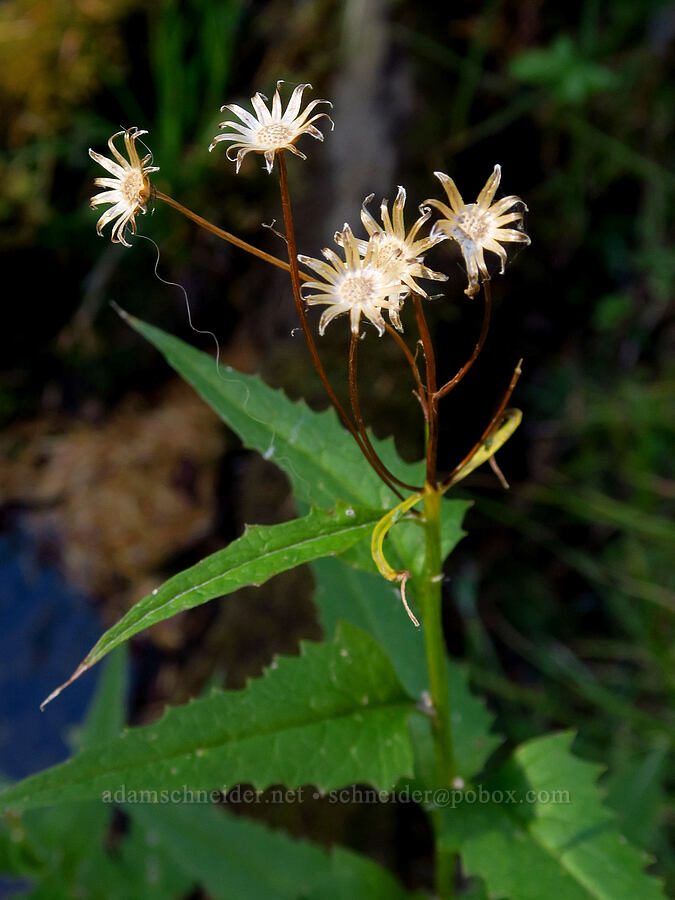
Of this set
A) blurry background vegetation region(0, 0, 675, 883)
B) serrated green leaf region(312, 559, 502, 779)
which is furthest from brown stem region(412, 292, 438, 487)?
blurry background vegetation region(0, 0, 675, 883)

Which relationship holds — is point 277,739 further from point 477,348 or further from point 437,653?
point 477,348

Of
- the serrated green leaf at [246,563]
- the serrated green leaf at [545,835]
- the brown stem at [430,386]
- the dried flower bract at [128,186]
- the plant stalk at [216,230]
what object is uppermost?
the dried flower bract at [128,186]

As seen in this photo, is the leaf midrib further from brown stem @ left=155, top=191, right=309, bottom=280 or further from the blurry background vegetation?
the blurry background vegetation

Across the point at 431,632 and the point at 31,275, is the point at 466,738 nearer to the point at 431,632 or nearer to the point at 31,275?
the point at 431,632

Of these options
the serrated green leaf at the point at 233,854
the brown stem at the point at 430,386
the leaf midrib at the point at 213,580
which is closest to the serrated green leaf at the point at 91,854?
the serrated green leaf at the point at 233,854

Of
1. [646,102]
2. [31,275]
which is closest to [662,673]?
[646,102]

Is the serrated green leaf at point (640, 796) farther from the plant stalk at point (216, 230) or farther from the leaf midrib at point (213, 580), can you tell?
the plant stalk at point (216, 230)
